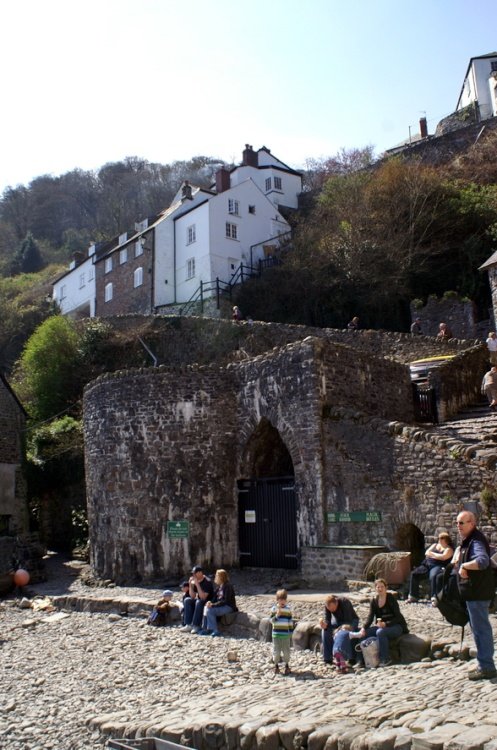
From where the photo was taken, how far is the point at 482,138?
117ft

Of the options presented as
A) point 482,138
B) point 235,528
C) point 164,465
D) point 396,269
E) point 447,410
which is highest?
point 482,138

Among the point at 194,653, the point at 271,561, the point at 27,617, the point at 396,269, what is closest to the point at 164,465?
the point at 271,561

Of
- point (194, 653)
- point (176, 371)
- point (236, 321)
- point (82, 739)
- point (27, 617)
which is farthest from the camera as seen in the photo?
point (236, 321)

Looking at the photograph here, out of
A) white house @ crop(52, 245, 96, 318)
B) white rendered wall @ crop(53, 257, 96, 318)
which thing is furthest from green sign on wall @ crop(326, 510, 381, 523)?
white house @ crop(52, 245, 96, 318)

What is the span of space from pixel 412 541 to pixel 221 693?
6052mm

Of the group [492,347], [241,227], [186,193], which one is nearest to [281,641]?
[492,347]

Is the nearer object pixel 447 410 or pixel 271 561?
pixel 271 561

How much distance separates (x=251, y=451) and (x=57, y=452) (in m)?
11.0

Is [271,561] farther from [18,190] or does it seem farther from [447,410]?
[18,190]

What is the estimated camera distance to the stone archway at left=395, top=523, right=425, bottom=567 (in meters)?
12.4

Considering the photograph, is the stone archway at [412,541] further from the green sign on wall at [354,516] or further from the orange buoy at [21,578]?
the orange buoy at [21,578]

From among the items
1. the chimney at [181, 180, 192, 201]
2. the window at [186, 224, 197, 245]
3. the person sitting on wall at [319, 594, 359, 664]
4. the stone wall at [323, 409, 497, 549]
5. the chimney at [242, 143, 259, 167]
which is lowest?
the person sitting on wall at [319, 594, 359, 664]

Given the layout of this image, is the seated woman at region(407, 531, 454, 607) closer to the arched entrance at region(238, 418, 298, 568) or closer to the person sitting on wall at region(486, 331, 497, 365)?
the arched entrance at region(238, 418, 298, 568)

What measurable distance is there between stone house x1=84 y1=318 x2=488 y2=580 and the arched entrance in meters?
0.03
